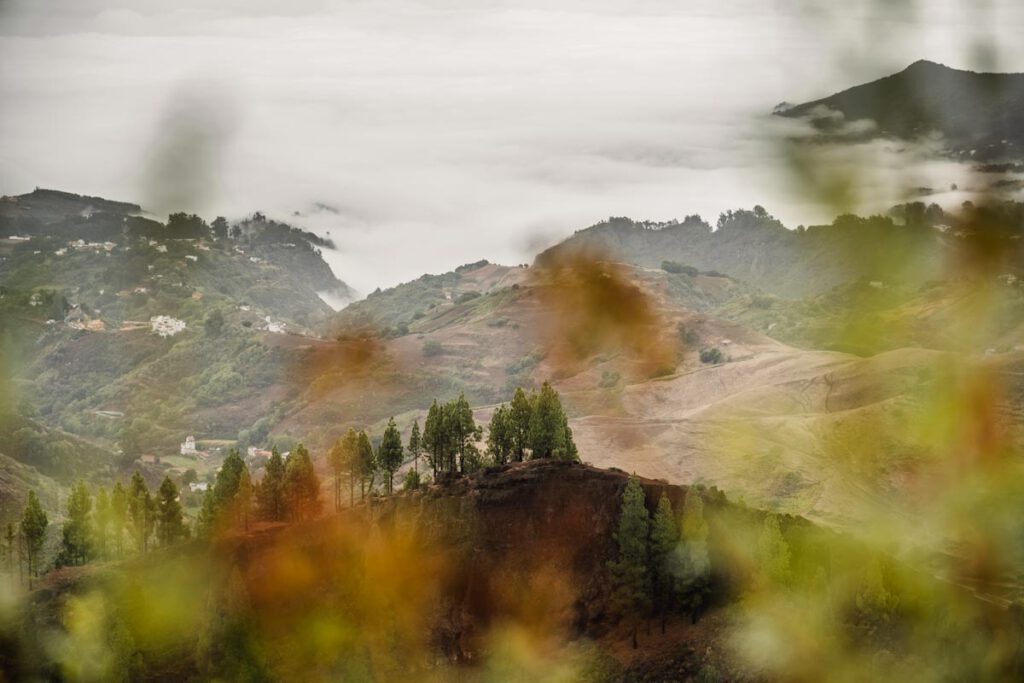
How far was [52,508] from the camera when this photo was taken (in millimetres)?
168500

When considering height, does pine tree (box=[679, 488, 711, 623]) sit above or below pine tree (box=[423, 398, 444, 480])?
below

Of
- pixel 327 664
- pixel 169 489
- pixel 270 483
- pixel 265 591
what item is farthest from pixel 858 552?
pixel 169 489

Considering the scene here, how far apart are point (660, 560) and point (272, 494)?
40271 mm

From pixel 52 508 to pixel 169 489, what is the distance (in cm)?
8281

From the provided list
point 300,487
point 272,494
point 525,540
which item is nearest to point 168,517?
point 272,494

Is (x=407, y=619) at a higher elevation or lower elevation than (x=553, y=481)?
lower

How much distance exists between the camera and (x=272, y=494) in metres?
94.9

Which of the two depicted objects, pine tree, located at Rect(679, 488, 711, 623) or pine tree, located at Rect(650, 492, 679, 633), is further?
pine tree, located at Rect(650, 492, 679, 633)

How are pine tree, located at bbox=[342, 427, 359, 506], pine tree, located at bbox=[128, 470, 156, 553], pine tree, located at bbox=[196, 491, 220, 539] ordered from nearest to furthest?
1. pine tree, located at bbox=[196, 491, 220, 539]
2. pine tree, located at bbox=[342, 427, 359, 506]
3. pine tree, located at bbox=[128, 470, 156, 553]

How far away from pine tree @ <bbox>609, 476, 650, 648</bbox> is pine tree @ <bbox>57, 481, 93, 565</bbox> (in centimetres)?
5196

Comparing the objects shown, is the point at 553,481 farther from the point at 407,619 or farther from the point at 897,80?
the point at 897,80

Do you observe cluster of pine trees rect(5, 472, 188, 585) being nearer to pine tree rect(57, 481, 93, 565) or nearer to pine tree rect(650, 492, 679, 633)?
pine tree rect(57, 481, 93, 565)

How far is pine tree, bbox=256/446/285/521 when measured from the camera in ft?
306

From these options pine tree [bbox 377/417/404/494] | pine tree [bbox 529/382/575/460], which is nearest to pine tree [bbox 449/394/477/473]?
pine tree [bbox 377/417/404/494]
